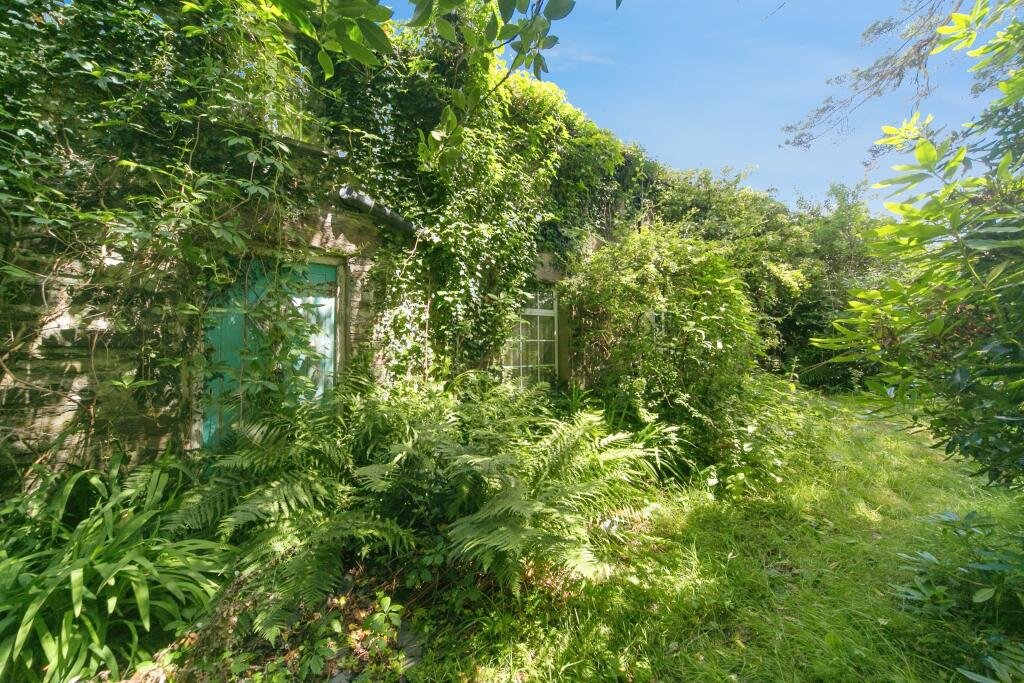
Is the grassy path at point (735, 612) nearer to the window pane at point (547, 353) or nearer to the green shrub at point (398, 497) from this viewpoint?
the green shrub at point (398, 497)

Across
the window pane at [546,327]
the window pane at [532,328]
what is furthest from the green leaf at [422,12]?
the window pane at [546,327]

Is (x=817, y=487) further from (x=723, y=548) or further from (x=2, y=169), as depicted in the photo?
(x=2, y=169)

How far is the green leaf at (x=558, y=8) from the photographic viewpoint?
121 centimetres

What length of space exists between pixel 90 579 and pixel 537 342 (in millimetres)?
4810

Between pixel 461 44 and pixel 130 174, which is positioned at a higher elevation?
pixel 461 44

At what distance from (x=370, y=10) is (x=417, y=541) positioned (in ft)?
8.15

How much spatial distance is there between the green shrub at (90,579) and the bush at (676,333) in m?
3.74

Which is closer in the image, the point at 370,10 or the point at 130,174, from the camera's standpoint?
the point at 370,10

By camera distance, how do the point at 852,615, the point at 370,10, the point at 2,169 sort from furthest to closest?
the point at 2,169, the point at 852,615, the point at 370,10

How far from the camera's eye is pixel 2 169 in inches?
95.9

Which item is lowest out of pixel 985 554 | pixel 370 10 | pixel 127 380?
pixel 985 554

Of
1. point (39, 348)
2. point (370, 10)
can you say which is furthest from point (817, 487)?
point (39, 348)

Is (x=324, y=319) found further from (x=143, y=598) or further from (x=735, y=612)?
(x=735, y=612)

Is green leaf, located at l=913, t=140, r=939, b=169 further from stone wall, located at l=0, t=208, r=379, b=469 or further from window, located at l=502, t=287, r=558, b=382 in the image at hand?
stone wall, located at l=0, t=208, r=379, b=469
